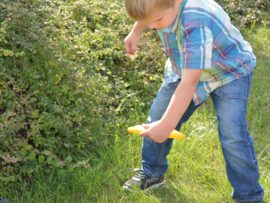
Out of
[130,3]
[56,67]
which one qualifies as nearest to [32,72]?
[56,67]

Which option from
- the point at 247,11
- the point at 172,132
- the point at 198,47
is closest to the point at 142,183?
the point at 172,132

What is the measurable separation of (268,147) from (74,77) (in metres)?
1.59

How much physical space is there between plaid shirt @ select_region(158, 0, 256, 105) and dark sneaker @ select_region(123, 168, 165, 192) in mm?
646

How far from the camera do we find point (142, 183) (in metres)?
2.05

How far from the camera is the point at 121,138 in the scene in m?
2.47

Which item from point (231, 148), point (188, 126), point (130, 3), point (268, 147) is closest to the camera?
point (130, 3)

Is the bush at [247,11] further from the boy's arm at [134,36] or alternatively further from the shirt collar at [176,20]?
the shirt collar at [176,20]

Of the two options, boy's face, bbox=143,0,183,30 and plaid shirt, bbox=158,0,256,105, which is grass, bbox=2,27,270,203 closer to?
plaid shirt, bbox=158,0,256,105

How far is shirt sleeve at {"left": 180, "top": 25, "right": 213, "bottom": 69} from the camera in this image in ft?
4.60

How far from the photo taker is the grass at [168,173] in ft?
6.45

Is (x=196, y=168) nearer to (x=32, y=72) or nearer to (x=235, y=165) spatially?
(x=235, y=165)

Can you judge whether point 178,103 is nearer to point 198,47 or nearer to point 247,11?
point 198,47

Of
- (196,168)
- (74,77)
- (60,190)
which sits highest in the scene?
(74,77)

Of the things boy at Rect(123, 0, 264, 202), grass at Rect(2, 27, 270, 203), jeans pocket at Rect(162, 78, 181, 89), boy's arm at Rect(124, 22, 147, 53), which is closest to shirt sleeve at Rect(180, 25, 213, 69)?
boy at Rect(123, 0, 264, 202)
